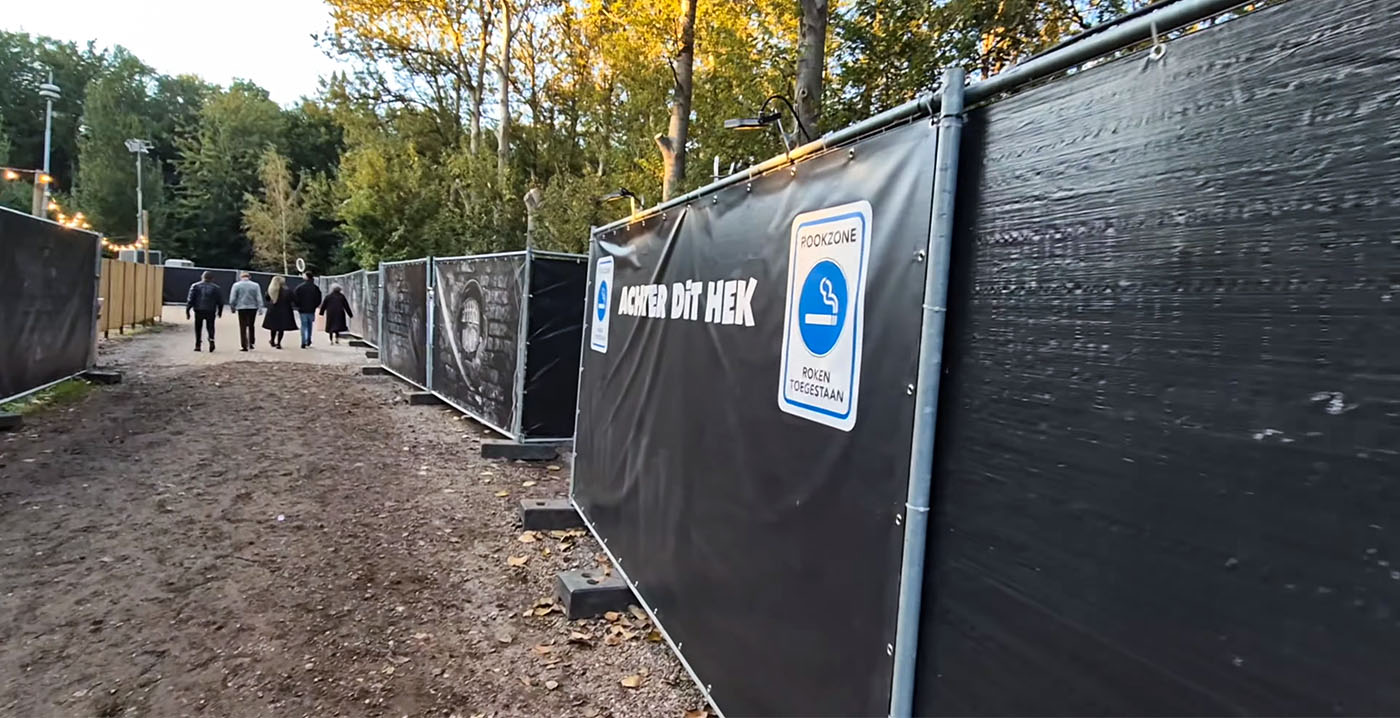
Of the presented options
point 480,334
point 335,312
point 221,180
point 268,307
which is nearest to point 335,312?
point 335,312

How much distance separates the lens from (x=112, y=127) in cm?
5741

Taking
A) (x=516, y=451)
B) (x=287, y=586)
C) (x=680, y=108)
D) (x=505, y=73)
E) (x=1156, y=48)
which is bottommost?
(x=287, y=586)

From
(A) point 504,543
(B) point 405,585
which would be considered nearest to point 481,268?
(A) point 504,543

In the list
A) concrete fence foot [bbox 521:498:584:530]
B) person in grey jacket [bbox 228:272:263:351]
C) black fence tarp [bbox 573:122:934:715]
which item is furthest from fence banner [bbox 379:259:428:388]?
black fence tarp [bbox 573:122:934:715]

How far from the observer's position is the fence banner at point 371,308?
18.1 m

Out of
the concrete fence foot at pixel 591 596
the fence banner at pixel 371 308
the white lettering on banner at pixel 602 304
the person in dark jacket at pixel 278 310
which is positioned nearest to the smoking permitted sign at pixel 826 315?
the concrete fence foot at pixel 591 596

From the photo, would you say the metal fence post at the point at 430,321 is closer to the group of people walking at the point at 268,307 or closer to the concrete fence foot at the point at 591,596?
the group of people walking at the point at 268,307

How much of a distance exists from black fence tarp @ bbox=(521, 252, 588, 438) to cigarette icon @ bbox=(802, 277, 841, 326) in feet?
18.5

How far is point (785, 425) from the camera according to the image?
246cm

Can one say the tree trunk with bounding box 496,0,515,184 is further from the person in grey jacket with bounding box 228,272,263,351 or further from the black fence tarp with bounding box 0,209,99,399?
the black fence tarp with bounding box 0,209,99,399

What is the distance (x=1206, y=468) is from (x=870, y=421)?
881mm

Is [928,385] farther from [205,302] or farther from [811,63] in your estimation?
[205,302]

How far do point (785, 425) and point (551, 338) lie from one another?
18.4 feet

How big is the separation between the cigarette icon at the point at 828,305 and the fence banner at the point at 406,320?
10.2 metres
